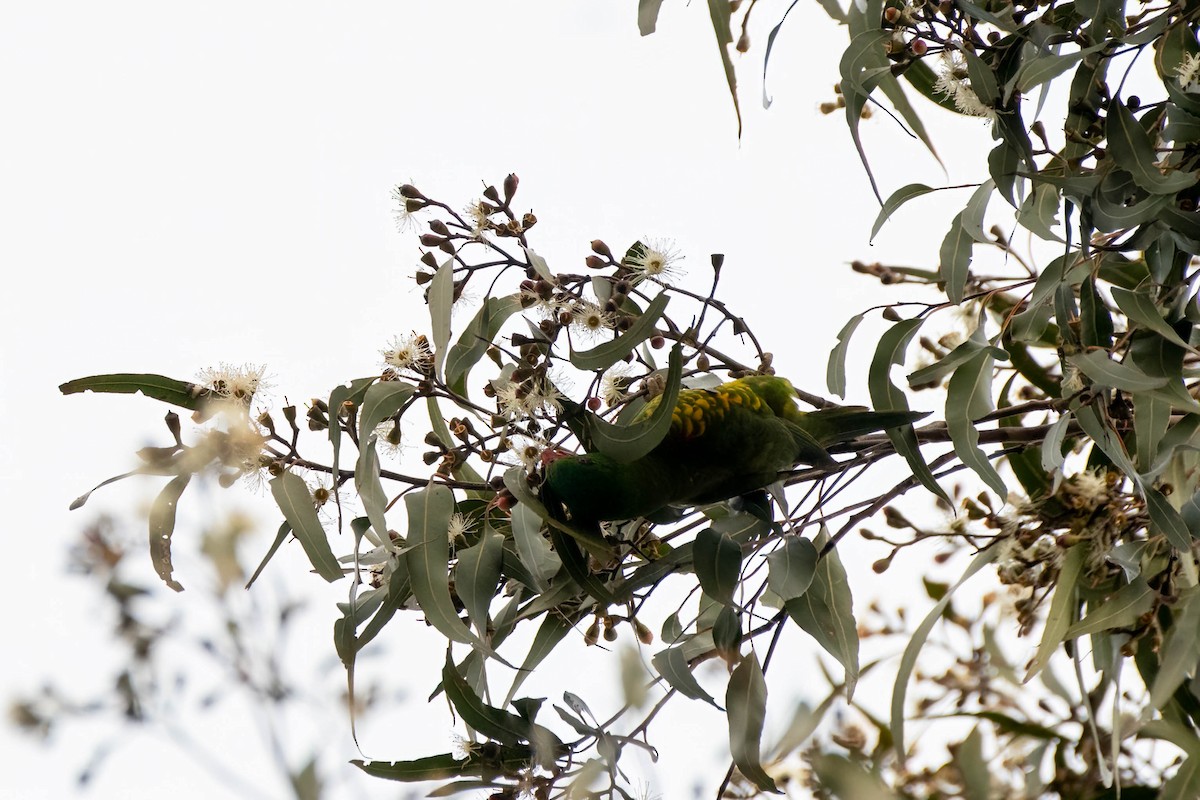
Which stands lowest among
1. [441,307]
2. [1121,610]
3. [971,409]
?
[1121,610]

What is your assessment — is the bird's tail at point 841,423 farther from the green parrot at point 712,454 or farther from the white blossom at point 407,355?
the white blossom at point 407,355

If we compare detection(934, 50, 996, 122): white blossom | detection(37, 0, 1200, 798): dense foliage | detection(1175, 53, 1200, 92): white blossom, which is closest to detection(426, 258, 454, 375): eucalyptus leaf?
detection(37, 0, 1200, 798): dense foliage

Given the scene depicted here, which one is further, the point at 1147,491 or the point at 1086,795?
the point at 1086,795

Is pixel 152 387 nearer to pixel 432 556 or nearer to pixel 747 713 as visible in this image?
pixel 432 556

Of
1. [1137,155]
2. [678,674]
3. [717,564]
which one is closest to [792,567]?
[717,564]

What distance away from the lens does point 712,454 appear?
5.40ft

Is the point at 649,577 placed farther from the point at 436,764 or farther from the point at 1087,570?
the point at 1087,570

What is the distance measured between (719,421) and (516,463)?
337mm

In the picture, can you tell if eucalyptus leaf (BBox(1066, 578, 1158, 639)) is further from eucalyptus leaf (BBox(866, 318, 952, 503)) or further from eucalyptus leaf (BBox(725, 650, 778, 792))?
eucalyptus leaf (BBox(725, 650, 778, 792))

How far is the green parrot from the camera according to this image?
1501 millimetres

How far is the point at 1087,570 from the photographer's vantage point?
169 centimetres

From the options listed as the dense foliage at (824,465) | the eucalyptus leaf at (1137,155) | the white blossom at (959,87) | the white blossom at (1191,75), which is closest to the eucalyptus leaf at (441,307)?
the dense foliage at (824,465)

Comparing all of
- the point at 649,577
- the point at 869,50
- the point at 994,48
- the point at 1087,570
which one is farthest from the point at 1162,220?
the point at 649,577

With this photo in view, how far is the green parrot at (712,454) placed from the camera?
1501mm
